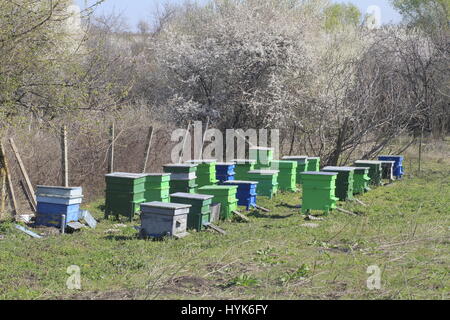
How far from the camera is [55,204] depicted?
928 centimetres

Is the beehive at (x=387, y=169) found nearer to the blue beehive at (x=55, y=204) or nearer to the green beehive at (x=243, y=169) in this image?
the green beehive at (x=243, y=169)

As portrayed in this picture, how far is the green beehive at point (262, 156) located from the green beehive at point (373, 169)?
274 centimetres

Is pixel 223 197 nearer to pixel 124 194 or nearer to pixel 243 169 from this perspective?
pixel 124 194

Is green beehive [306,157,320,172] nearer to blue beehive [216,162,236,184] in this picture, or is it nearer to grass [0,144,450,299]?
blue beehive [216,162,236,184]

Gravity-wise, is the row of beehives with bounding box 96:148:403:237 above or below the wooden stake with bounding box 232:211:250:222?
above

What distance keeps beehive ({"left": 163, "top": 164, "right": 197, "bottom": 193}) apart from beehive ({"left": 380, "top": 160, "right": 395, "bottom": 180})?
7809 millimetres

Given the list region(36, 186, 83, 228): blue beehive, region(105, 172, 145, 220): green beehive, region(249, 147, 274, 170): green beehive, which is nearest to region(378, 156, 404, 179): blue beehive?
region(249, 147, 274, 170): green beehive

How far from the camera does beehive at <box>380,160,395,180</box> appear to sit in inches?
674

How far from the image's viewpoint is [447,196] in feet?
44.7

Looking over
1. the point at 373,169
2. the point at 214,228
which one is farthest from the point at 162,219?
the point at 373,169

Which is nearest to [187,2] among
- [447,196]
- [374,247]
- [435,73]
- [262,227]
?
[435,73]
